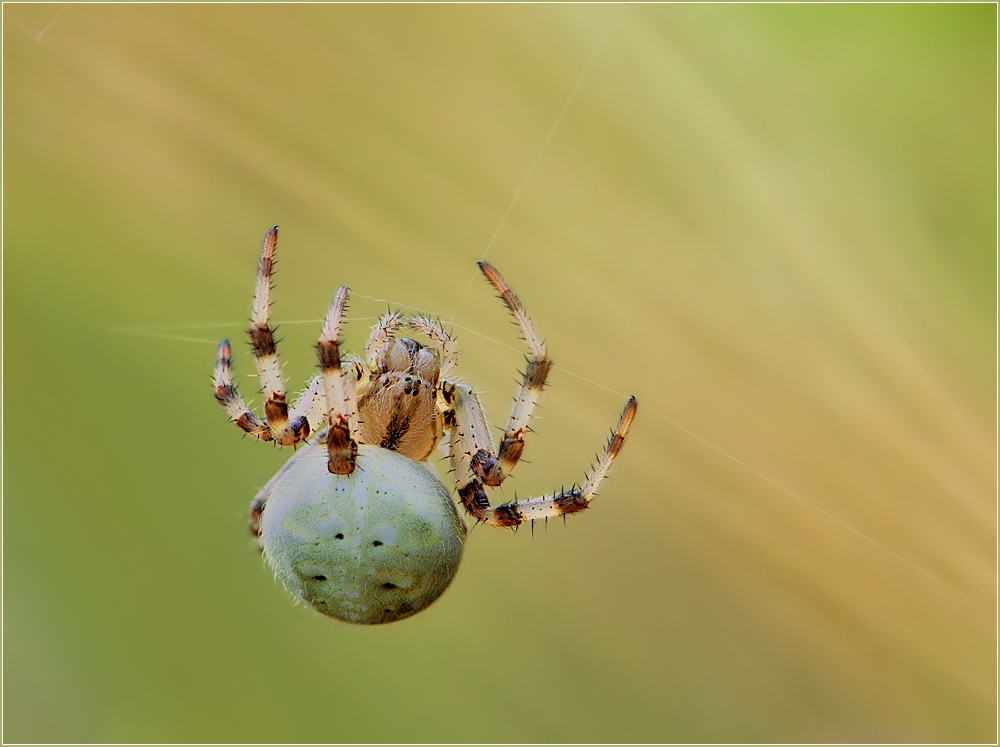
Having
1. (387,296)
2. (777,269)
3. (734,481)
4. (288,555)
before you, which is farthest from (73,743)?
(777,269)

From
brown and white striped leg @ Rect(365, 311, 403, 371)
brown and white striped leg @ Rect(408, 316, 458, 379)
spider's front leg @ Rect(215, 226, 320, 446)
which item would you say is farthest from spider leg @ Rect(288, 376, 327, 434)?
brown and white striped leg @ Rect(408, 316, 458, 379)

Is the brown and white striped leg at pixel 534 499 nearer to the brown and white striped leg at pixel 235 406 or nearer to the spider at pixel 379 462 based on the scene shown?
the spider at pixel 379 462

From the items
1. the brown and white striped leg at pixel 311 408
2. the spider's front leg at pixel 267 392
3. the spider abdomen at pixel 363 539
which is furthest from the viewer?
the brown and white striped leg at pixel 311 408

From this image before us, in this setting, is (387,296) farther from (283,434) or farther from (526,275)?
(283,434)

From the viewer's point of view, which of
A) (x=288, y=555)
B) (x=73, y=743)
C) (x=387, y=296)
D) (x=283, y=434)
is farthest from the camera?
(x=73, y=743)

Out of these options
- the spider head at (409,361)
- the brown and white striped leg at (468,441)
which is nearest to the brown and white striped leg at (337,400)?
the spider head at (409,361)

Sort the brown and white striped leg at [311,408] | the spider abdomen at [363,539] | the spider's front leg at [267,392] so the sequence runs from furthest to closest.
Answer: the brown and white striped leg at [311,408] < the spider's front leg at [267,392] < the spider abdomen at [363,539]

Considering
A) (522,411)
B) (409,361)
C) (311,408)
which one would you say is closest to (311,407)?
(311,408)
